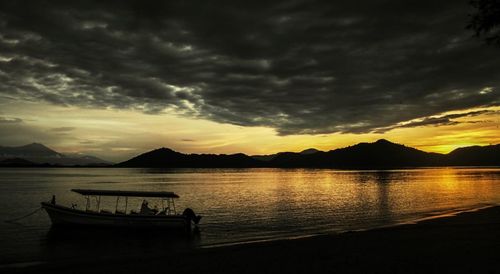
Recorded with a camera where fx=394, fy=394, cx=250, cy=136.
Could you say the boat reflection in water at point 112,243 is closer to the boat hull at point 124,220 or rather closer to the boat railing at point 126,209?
the boat hull at point 124,220

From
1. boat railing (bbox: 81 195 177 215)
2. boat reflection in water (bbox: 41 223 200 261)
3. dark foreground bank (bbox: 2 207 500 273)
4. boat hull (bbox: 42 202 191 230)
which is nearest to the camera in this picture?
dark foreground bank (bbox: 2 207 500 273)

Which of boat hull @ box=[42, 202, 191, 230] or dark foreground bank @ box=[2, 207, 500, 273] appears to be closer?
dark foreground bank @ box=[2, 207, 500, 273]

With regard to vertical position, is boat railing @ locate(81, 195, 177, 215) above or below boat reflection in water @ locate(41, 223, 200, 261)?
above

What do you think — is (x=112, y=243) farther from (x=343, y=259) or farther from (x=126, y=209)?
(x=343, y=259)

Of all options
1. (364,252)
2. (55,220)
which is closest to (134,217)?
(55,220)

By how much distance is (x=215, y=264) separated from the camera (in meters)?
19.5

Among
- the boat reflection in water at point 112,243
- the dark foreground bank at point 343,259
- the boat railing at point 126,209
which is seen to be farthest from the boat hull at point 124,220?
the dark foreground bank at point 343,259

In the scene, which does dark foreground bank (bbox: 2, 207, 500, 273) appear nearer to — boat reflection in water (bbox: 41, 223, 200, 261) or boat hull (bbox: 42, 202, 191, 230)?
boat reflection in water (bbox: 41, 223, 200, 261)

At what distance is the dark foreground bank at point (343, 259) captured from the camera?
17297 millimetres

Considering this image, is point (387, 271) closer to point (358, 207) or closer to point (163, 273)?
point (163, 273)

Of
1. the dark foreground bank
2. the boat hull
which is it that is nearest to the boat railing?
the boat hull

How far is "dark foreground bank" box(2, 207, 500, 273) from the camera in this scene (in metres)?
17.3

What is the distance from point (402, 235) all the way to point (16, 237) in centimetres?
3069

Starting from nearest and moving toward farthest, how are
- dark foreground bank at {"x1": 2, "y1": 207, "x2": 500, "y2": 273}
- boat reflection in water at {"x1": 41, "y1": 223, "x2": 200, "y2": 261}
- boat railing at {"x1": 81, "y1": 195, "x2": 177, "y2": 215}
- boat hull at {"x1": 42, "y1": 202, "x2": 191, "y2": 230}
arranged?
dark foreground bank at {"x1": 2, "y1": 207, "x2": 500, "y2": 273}
boat reflection in water at {"x1": 41, "y1": 223, "x2": 200, "y2": 261}
boat hull at {"x1": 42, "y1": 202, "x2": 191, "y2": 230}
boat railing at {"x1": 81, "y1": 195, "x2": 177, "y2": 215}
